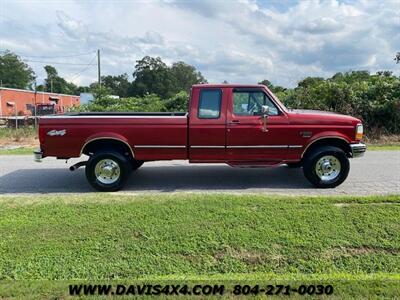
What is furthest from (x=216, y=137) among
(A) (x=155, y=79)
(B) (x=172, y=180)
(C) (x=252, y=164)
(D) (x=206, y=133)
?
(A) (x=155, y=79)

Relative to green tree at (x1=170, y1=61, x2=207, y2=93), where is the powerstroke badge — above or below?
below

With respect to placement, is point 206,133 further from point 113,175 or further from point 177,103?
point 177,103

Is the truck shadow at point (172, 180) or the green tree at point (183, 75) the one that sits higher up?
the green tree at point (183, 75)

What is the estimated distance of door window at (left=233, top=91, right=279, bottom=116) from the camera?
677cm

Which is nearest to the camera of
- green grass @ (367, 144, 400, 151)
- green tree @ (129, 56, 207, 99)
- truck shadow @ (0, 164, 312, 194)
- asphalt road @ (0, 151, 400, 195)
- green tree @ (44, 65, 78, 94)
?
asphalt road @ (0, 151, 400, 195)

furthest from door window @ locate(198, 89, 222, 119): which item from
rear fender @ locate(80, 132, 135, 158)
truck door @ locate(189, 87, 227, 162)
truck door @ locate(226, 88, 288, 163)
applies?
rear fender @ locate(80, 132, 135, 158)

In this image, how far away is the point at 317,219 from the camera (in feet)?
16.3

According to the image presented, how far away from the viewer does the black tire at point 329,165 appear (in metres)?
6.73

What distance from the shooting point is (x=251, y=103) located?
682 cm

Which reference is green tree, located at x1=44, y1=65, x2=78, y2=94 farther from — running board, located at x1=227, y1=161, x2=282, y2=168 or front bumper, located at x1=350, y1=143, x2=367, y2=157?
front bumper, located at x1=350, y1=143, x2=367, y2=157

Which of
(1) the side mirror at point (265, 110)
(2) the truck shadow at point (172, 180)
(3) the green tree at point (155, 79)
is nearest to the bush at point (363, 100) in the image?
(2) the truck shadow at point (172, 180)

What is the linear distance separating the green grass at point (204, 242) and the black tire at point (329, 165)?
1056 mm

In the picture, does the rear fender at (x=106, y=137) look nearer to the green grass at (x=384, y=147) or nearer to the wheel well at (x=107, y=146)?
the wheel well at (x=107, y=146)

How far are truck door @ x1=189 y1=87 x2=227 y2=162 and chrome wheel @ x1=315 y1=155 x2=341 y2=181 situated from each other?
179 cm
